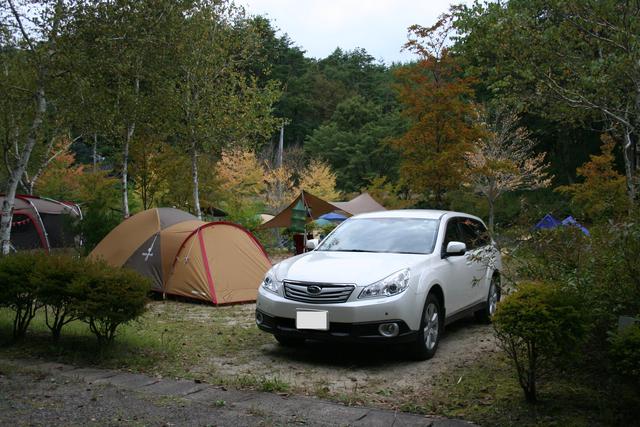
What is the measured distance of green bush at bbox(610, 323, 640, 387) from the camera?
3.57 meters

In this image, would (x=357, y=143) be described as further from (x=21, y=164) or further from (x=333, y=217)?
(x=21, y=164)

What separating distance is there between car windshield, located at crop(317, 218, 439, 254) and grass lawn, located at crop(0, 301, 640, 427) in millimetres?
1175

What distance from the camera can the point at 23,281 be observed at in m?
6.04

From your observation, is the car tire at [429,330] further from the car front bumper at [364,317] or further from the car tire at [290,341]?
the car tire at [290,341]

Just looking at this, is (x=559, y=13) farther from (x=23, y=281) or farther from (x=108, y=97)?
(x=108, y=97)

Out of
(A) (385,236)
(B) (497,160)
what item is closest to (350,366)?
(A) (385,236)

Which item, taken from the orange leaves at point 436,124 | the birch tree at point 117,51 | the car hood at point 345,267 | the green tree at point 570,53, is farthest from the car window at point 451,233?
the orange leaves at point 436,124

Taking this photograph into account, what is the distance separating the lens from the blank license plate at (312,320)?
218 inches

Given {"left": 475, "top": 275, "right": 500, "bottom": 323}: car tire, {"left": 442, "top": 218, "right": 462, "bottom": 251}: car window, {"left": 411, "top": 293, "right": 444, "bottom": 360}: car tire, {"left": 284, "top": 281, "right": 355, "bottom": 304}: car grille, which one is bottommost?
{"left": 475, "top": 275, "right": 500, "bottom": 323}: car tire

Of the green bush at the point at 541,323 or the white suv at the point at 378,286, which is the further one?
the white suv at the point at 378,286

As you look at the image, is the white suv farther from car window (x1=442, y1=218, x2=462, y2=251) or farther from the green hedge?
the green hedge

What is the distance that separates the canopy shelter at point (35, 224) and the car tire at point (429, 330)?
12.0 m

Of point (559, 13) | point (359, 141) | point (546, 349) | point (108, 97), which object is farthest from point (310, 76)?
point (546, 349)

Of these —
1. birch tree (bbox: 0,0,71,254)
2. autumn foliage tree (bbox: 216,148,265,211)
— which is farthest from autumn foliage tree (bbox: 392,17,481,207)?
birch tree (bbox: 0,0,71,254)
